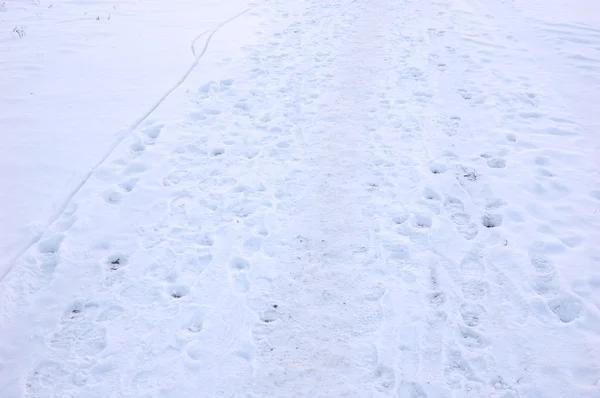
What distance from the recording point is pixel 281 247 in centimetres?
514

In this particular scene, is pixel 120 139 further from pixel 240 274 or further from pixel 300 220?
pixel 240 274

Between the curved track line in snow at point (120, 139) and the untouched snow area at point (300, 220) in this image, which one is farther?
the curved track line in snow at point (120, 139)

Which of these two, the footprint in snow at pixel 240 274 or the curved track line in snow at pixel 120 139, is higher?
the curved track line in snow at pixel 120 139

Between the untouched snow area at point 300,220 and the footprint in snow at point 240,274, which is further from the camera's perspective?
the footprint in snow at point 240,274

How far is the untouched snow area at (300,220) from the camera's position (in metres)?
4.01

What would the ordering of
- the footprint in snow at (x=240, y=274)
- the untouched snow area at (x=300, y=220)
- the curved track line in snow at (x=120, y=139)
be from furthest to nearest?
the curved track line in snow at (x=120, y=139) → the footprint in snow at (x=240, y=274) → the untouched snow area at (x=300, y=220)

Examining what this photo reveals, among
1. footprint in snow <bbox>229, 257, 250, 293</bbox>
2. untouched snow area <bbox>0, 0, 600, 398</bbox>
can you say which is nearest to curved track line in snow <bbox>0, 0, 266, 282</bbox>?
untouched snow area <bbox>0, 0, 600, 398</bbox>

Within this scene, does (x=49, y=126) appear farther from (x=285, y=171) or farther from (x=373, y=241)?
(x=373, y=241)

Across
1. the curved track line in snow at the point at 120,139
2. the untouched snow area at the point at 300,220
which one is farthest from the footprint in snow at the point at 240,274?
the curved track line in snow at the point at 120,139

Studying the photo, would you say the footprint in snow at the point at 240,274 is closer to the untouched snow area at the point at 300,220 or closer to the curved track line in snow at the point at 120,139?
the untouched snow area at the point at 300,220

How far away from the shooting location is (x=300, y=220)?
5492 millimetres

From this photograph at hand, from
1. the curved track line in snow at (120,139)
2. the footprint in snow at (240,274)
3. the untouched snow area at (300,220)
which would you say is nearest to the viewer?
the untouched snow area at (300,220)

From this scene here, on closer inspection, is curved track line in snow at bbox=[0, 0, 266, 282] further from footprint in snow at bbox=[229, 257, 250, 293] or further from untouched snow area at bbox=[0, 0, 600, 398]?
footprint in snow at bbox=[229, 257, 250, 293]

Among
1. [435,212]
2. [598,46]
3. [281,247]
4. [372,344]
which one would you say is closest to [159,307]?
[281,247]
